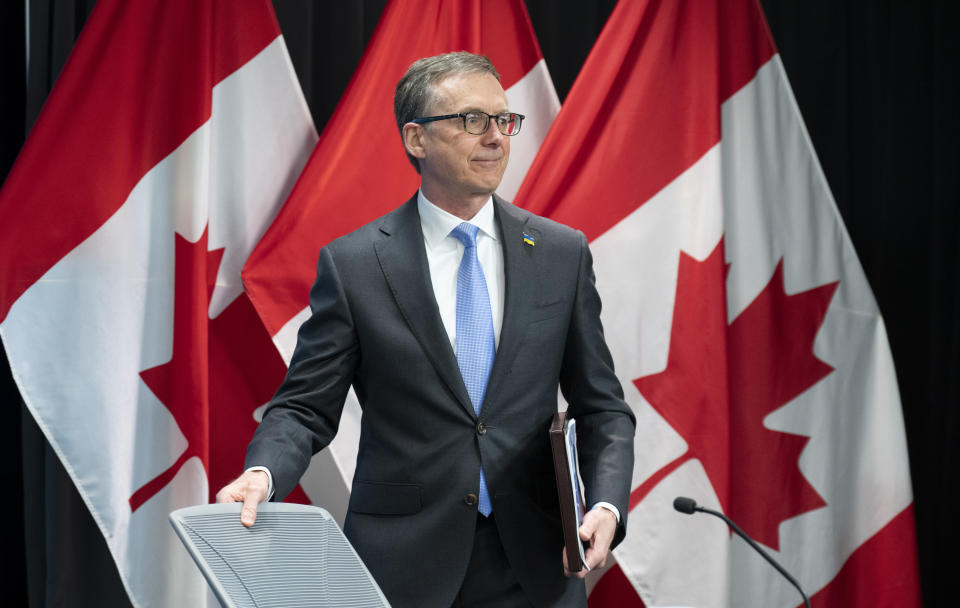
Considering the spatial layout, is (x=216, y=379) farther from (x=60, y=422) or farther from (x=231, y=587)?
(x=231, y=587)

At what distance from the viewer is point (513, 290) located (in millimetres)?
1515

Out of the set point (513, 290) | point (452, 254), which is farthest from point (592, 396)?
point (452, 254)

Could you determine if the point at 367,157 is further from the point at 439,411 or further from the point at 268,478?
the point at 268,478

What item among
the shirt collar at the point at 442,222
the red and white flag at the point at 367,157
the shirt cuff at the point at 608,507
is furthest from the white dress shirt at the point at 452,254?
the red and white flag at the point at 367,157

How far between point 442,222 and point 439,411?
325mm

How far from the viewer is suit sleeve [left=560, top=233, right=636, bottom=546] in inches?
58.2

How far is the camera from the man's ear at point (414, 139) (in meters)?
1.60

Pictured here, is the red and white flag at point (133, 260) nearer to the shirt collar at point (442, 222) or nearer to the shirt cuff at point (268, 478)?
the shirt collar at point (442, 222)

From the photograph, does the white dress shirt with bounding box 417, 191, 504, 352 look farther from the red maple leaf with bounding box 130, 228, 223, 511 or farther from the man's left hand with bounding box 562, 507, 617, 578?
the red maple leaf with bounding box 130, 228, 223, 511

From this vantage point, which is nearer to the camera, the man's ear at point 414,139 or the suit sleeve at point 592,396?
the suit sleeve at point 592,396

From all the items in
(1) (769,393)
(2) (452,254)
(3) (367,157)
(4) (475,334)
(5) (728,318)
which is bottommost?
(1) (769,393)

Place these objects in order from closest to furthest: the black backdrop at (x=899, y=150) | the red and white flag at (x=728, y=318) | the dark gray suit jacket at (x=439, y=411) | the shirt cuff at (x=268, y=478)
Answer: the shirt cuff at (x=268, y=478)
the dark gray suit jacket at (x=439, y=411)
the red and white flag at (x=728, y=318)
the black backdrop at (x=899, y=150)

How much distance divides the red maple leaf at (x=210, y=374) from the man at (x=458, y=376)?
0.98m

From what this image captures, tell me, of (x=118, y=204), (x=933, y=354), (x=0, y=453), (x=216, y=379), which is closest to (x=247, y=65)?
(x=118, y=204)
